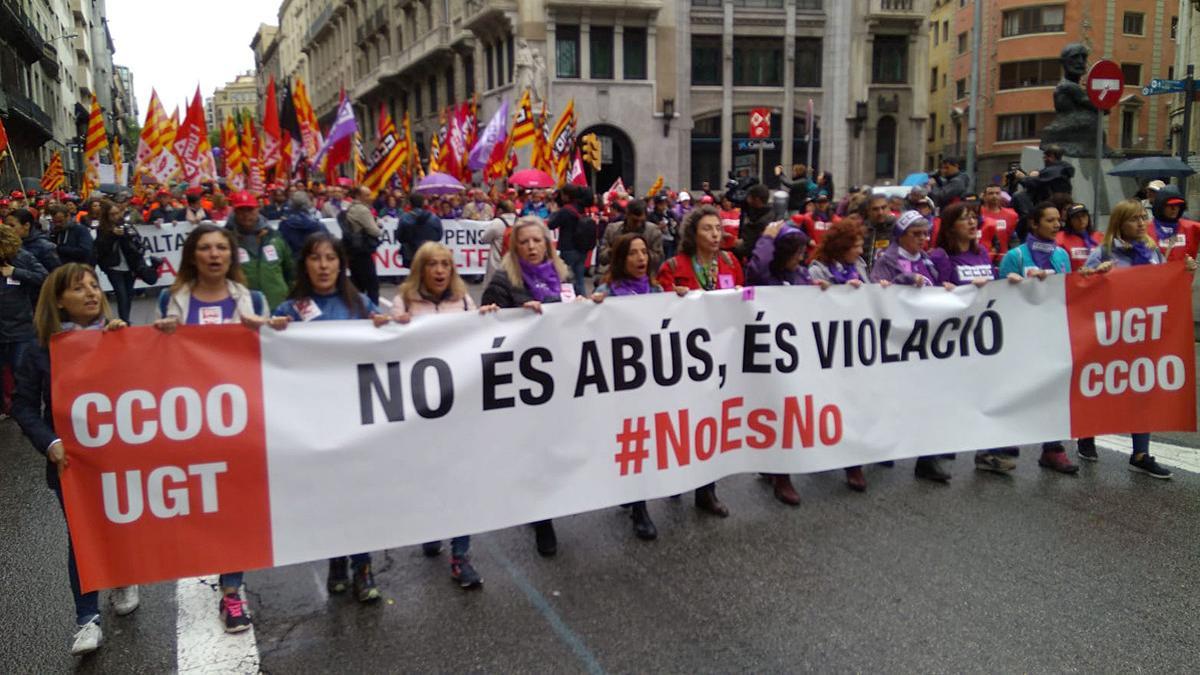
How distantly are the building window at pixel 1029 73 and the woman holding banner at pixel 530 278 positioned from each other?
176 ft

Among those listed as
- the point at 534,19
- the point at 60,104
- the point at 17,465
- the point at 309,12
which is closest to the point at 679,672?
the point at 17,465

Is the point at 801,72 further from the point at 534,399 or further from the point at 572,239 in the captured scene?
the point at 534,399

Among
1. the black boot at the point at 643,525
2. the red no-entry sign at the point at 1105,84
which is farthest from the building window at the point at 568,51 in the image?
the black boot at the point at 643,525

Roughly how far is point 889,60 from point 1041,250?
124ft

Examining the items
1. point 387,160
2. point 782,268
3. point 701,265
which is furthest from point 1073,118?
point 701,265

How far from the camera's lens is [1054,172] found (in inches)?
457

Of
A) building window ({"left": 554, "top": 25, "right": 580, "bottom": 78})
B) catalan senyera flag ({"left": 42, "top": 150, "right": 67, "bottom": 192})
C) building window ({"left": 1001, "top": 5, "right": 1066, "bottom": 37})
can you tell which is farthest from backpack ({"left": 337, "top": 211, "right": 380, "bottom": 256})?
building window ({"left": 1001, "top": 5, "right": 1066, "bottom": 37})

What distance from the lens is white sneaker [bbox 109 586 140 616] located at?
13.8 feet

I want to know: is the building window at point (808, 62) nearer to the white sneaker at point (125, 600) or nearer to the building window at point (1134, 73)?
the building window at point (1134, 73)

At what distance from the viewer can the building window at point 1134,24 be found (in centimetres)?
5150

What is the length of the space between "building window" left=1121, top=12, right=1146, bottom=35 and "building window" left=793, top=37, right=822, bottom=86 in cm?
2318

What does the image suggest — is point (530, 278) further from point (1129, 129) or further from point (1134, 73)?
point (1134, 73)

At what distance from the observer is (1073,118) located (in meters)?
16.6

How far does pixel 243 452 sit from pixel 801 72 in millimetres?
39578
